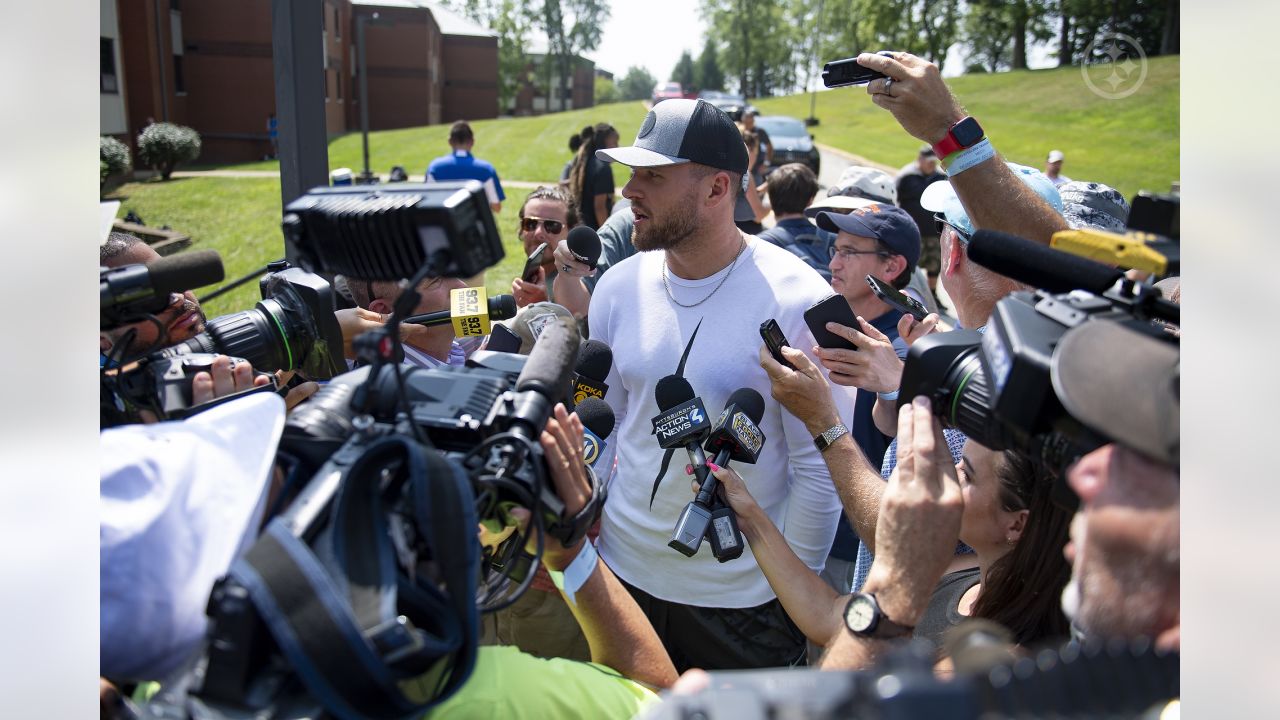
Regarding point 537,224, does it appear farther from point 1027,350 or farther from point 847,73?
point 1027,350

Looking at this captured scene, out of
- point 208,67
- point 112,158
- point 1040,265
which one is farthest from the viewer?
point 208,67

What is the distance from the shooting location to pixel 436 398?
160 centimetres

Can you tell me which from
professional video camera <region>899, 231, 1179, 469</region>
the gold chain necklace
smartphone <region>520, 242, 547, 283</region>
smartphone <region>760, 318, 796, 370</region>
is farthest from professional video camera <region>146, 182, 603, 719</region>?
smartphone <region>520, 242, 547, 283</region>

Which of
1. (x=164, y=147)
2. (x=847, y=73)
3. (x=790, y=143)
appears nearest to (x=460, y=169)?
(x=847, y=73)

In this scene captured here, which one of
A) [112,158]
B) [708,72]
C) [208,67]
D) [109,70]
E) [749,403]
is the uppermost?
[708,72]

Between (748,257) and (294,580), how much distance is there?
88.2 inches

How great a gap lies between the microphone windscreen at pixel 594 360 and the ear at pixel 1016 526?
4.70 feet

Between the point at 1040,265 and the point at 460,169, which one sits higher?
the point at 460,169

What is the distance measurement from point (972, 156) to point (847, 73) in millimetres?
456

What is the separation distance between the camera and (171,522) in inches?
52.7

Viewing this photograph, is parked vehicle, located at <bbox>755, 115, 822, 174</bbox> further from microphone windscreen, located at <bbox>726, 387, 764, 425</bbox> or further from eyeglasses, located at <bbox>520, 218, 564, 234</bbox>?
microphone windscreen, located at <bbox>726, 387, 764, 425</bbox>

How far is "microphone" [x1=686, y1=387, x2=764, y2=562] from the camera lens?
2365 mm

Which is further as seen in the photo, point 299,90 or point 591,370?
point 299,90

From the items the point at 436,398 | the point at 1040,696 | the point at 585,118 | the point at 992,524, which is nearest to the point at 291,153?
the point at 436,398
